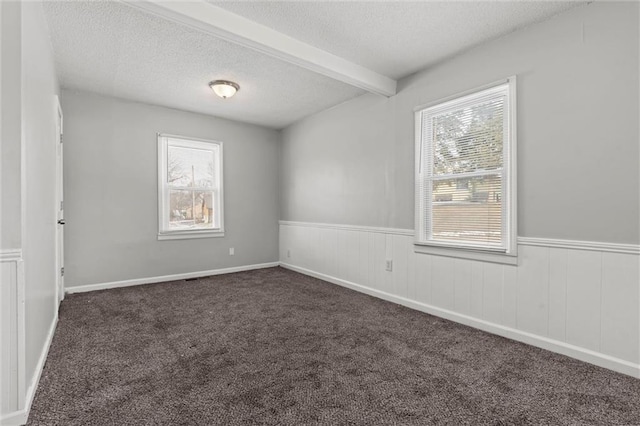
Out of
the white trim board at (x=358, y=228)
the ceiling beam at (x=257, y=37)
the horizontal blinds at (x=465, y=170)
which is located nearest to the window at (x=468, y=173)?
the horizontal blinds at (x=465, y=170)

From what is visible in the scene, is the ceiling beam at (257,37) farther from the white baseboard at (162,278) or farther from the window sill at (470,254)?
the white baseboard at (162,278)

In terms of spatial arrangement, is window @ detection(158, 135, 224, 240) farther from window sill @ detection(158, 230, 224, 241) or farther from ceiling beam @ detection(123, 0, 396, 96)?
ceiling beam @ detection(123, 0, 396, 96)

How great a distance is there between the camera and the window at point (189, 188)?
4613mm

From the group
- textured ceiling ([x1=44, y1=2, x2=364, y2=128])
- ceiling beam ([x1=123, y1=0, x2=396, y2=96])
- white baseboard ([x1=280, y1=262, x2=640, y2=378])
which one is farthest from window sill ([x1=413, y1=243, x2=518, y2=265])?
textured ceiling ([x1=44, y1=2, x2=364, y2=128])

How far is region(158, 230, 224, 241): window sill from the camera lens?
4.62 meters

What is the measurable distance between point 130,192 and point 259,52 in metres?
2.83

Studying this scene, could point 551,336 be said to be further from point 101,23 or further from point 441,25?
point 101,23

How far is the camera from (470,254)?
9.68ft

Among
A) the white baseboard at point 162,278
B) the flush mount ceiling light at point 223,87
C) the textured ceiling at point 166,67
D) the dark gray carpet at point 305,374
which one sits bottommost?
the dark gray carpet at point 305,374

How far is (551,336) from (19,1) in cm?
402

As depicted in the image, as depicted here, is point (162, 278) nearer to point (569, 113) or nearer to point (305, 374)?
point (305, 374)

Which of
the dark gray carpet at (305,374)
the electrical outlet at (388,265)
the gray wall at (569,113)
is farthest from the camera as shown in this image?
the electrical outlet at (388,265)

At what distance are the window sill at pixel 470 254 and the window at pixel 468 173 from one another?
0.04ft

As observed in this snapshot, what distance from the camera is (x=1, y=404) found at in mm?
1539
